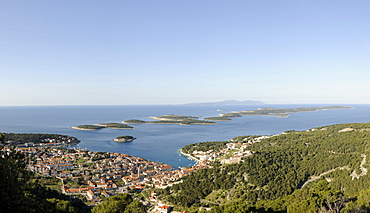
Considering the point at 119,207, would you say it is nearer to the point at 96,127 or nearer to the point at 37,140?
the point at 37,140

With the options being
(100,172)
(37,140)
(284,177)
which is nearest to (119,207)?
(284,177)

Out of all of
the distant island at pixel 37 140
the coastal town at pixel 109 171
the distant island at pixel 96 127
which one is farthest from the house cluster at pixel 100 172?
the distant island at pixel 96 127

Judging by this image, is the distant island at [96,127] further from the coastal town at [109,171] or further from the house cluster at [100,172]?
the house cluster at [100,172]

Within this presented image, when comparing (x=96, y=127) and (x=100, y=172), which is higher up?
(x=96, y=127)

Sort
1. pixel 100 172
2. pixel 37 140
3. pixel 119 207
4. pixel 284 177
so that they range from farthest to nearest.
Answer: pixel 37 140 < pixel 100 172 < pixel 284 177 < pixel 119 207

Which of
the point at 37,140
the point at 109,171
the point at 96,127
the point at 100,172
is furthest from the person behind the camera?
the point at 96,127

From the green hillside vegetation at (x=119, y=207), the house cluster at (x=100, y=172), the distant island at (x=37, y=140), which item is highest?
the green hillside vegetation at (x=119, y=207)

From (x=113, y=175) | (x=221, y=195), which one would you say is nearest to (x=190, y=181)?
(x=221, y=195)
